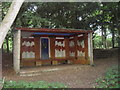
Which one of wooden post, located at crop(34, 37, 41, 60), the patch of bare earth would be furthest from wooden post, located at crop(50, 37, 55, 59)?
the patch of bare earth

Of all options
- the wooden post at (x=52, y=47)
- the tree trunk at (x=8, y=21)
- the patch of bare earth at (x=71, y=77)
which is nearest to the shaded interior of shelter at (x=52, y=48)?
the wooden post at (x=52, y=47)

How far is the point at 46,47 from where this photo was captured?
32.0ft

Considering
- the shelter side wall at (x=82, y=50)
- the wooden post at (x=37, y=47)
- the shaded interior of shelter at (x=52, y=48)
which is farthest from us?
the wooden post at (x=37, y=47)

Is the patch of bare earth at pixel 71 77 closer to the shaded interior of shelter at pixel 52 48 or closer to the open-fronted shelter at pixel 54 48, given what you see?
the open-fronted shelter at pixel 54 48

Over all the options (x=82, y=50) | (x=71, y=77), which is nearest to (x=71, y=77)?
A: (x=71, y=77)

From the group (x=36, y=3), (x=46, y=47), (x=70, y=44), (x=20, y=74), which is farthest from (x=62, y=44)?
(x=20, y=74)

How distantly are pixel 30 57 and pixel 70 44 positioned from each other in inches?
128

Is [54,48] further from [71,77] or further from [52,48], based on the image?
[71,77]

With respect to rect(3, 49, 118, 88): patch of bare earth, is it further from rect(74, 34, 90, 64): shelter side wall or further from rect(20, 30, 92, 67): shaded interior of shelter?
rect(20, 30, 92, 67): shaded interior of shelter

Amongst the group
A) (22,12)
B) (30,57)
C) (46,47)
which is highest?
(22,12)

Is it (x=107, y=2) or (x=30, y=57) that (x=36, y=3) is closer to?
(x=30, y=57)

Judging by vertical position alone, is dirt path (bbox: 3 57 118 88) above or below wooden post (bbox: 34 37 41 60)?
below

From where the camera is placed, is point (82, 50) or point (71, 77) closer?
point (71, 77)

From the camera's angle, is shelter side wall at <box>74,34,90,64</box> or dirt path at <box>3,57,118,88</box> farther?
shelter side wall at <box>74,34,90,64</box>
